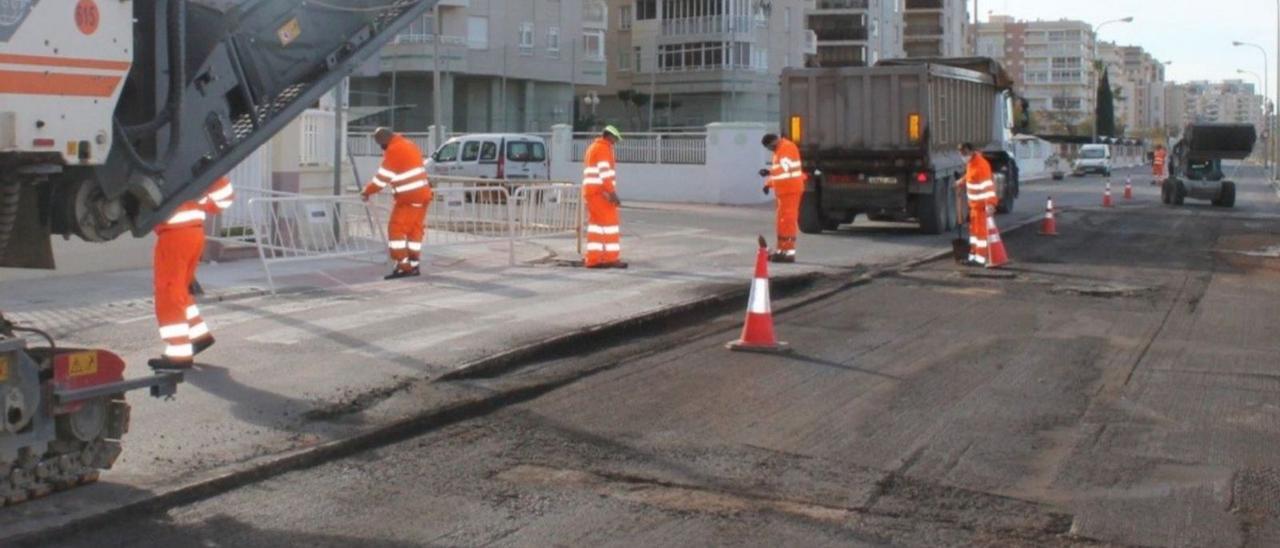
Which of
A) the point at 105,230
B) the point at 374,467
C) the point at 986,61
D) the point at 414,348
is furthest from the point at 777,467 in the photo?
the point at 986,61

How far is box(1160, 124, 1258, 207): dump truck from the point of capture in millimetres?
38625

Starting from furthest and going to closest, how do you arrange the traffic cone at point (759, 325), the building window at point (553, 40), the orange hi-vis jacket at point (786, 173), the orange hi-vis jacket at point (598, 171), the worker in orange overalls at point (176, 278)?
the building window at point (553, 40) < the orange hi-vis jacket at point (786, 173) < the orange hi-vis jacket at point (598, 171) < the traffic cone at point (759, 325) < the worker in orange overalls at point (176, 278)

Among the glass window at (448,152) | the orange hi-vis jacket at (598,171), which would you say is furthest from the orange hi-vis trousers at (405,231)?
the glass window at (448,152)

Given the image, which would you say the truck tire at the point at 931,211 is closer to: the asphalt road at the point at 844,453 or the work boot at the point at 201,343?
the asphalt road at the point at 844,453

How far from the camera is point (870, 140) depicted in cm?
2505

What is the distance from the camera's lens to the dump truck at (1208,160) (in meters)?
38.6

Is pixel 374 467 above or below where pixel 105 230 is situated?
below

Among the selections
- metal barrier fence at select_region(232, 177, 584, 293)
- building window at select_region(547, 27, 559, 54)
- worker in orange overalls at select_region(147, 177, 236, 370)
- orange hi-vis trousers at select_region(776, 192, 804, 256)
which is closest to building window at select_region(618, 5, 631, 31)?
building window at select_region(547, 27, 559, 54)

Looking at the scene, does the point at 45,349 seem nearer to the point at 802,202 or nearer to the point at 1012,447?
the point at 1012,447

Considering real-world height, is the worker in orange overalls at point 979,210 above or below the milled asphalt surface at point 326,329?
above

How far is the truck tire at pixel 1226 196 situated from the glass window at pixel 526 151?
1710cm

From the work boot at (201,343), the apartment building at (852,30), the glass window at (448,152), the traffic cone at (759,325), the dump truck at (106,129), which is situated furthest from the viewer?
the apartment building at (852,30)

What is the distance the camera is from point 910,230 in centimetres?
2692

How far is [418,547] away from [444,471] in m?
1.33
